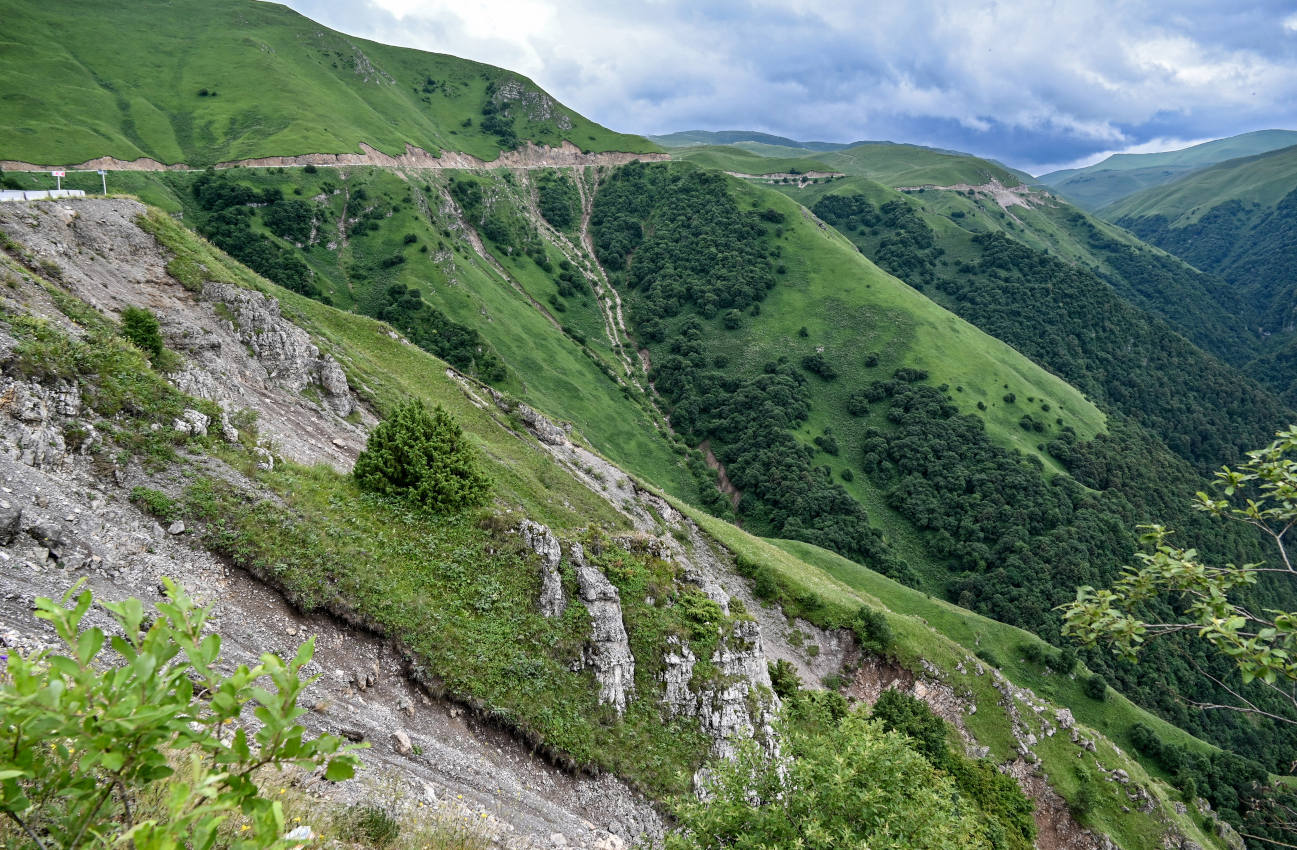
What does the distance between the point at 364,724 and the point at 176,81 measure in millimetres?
199245

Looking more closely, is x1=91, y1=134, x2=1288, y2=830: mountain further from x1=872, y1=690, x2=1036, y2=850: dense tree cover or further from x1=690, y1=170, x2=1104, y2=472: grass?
x1=872, y1=690, x2=1036, y2=850: dense tree cover

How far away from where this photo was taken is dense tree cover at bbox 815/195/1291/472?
16900 cm

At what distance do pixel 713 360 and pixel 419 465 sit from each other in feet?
399

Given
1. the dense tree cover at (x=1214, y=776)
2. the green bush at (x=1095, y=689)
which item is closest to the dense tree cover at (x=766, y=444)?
the green bush at (x=1095, y=689)

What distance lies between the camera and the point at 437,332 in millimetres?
101250

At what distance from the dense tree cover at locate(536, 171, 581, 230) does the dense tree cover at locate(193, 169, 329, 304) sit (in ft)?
273

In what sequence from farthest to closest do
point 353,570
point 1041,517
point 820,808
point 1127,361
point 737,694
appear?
point 1127,361 → point 1041,517 → point 737,694 → point 353,570 → point 820,808

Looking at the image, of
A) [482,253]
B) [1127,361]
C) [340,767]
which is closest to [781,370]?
[482,253]

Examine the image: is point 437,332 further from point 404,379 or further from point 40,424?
point 40,424

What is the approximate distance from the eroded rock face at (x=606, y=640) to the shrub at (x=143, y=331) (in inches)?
853

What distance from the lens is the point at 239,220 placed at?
104500mm

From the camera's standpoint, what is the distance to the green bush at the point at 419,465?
2514 cm

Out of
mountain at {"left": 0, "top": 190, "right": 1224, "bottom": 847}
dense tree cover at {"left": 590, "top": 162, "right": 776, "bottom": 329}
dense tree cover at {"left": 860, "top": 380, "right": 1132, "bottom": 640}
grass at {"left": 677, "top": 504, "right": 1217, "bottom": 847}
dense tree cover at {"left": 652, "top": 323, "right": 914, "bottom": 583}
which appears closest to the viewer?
mountain at {"left": 0, "top": 190, "right": 1224, "bottom": 847}

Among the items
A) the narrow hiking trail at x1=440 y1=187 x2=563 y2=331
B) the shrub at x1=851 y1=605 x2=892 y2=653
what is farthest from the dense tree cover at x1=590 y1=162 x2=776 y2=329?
the shrub at x1=851 y1=605 x2=892 y2=653
